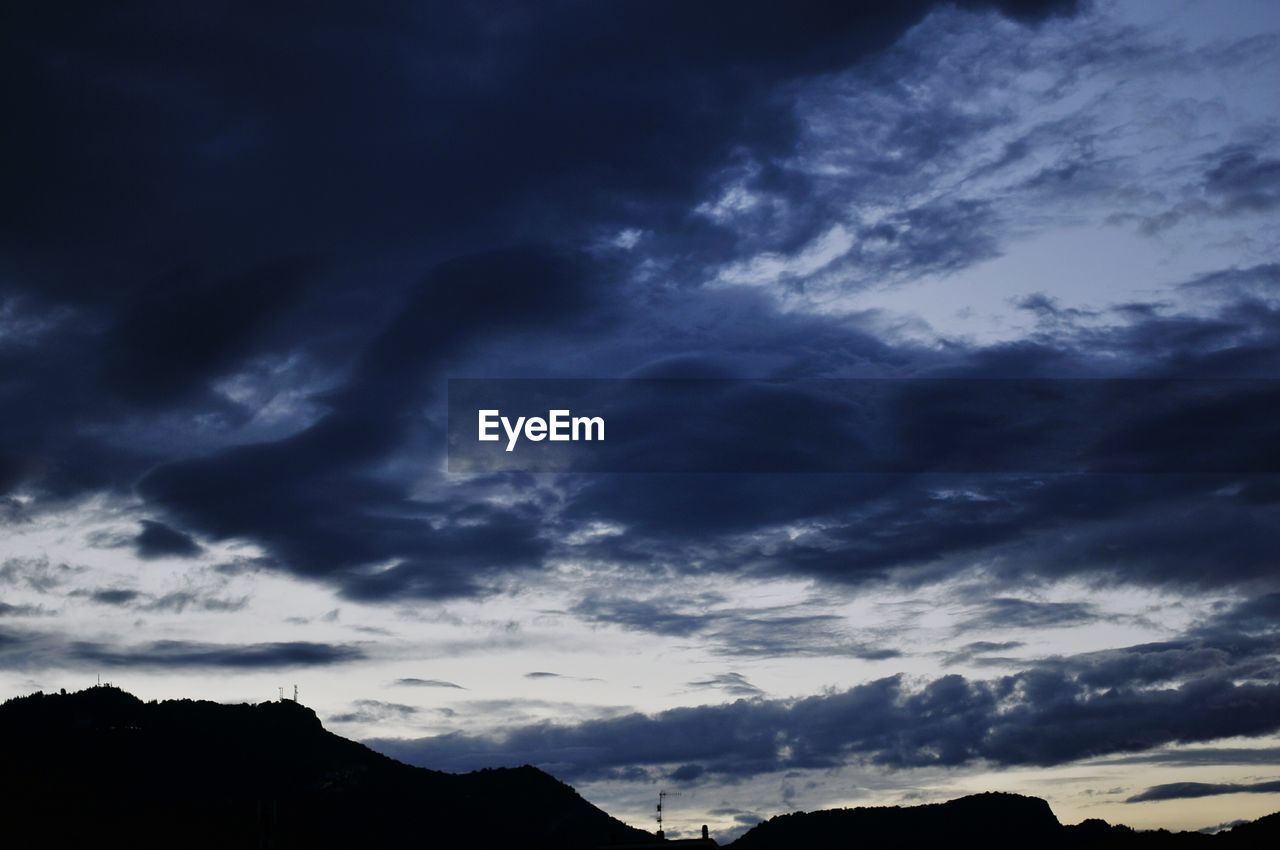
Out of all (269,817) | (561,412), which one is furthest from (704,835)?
(561,412)

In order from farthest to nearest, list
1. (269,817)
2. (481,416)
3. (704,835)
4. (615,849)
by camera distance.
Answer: (704,835) → (615,849) → (269,817) → (481,416)

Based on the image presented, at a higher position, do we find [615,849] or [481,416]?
[481,416]

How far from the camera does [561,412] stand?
88.7 metres

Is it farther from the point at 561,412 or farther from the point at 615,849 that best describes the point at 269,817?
the point at 615,849

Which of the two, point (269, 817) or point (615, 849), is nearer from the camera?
point (269, 817)

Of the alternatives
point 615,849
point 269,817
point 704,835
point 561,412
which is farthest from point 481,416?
point 704,835

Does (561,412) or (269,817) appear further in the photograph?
(269,817)

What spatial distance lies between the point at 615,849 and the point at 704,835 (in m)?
17.7

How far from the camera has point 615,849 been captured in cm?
17850

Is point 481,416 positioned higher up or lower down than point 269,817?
higher up

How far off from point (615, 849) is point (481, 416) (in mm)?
110239

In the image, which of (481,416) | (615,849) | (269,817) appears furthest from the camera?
Result: (615,849)

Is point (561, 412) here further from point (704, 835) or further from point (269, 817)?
point (704, 835)

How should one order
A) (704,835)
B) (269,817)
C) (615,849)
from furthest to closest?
(704,835), (615,849), (269,817)
